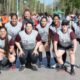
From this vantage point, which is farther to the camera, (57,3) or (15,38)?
(57,3)

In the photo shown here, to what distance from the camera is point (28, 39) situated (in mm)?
9375

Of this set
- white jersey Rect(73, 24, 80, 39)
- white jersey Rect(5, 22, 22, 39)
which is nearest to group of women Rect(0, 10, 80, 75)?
white jersey Rect(5, 22, 22, 39)

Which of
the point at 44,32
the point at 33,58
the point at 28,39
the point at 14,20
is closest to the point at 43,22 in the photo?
the point at 44,32

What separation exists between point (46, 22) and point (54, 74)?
1748mm

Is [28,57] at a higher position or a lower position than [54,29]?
lower

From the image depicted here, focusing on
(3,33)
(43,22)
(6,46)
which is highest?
(43,22)

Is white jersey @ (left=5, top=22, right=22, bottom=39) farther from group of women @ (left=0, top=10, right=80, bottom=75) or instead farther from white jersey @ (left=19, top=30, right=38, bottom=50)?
white jersey @ (left=19, top=30, right=38, bottom=50)

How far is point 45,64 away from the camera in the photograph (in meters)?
10.3

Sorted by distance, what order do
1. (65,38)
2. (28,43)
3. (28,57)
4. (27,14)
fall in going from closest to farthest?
(65,38) → (28,43) → (28,57) → (27,14)

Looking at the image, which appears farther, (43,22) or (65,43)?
(43,22)

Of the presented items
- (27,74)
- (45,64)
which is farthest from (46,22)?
(27,74)

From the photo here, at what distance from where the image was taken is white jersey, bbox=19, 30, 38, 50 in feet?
30.8

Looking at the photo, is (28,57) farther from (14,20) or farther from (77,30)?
(77,30)

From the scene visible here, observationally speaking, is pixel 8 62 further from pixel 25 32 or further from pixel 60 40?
pixel 60 40
